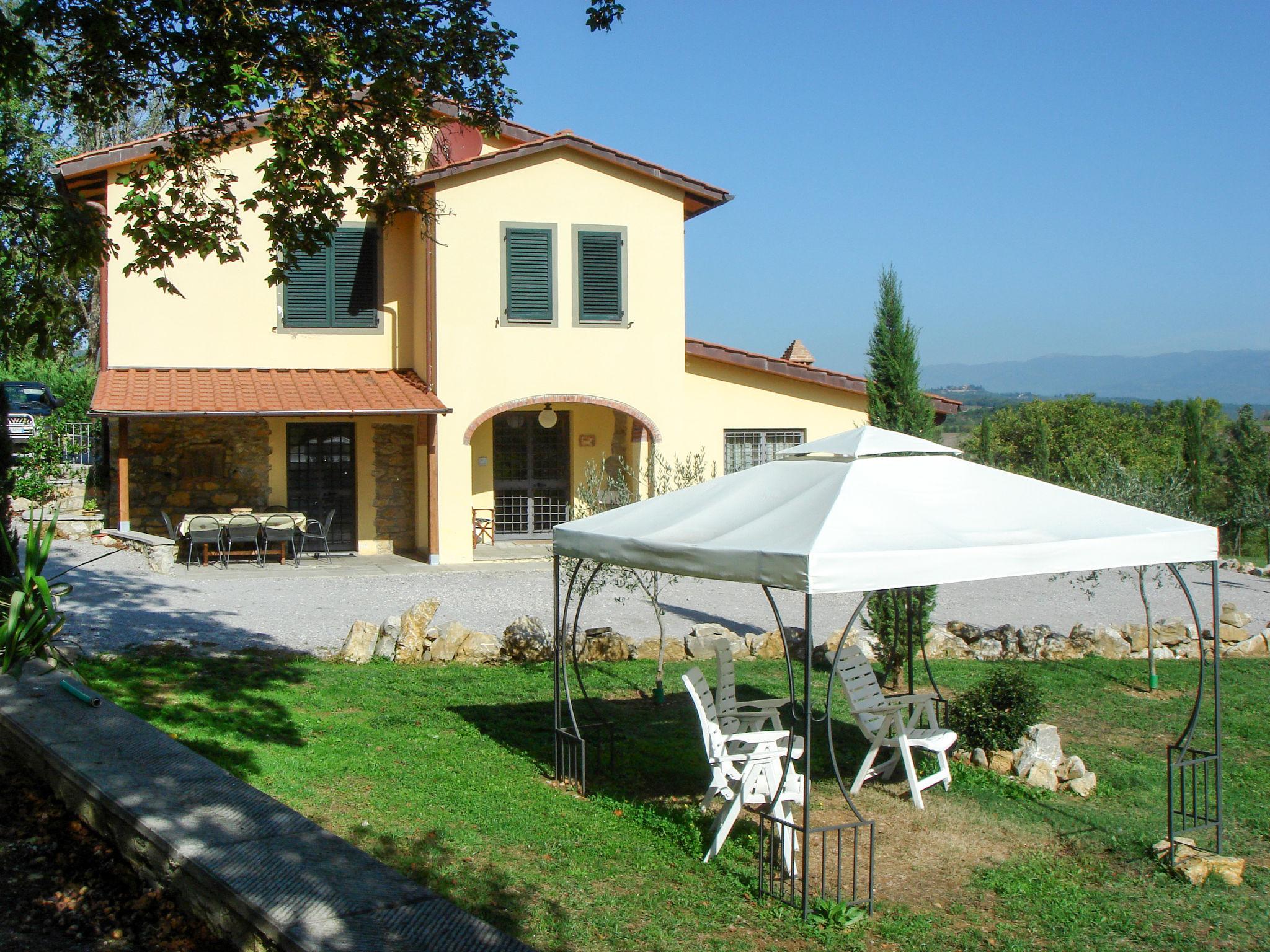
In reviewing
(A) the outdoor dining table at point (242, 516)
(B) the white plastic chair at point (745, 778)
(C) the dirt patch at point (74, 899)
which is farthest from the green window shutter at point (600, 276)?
(C) the dirt patch at point (74, 899)

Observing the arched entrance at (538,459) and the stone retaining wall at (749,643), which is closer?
the stone retaining wall at (749,643)

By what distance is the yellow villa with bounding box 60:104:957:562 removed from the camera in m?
17.1

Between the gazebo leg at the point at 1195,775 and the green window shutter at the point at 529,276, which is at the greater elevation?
the green window shutter at the point at 529,276

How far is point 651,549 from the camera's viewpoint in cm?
584

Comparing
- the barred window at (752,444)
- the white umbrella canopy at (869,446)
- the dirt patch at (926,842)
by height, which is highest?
the barred window at (752,444)

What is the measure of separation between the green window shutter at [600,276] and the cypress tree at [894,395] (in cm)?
798

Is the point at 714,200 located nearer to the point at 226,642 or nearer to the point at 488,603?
the point at 488,603

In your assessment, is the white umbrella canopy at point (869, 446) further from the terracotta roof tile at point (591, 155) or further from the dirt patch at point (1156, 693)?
the terracotta roof tile at point (591, 155)

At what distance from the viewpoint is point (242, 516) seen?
16438 mm

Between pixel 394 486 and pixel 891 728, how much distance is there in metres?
12.8

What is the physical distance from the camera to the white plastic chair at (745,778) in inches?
217

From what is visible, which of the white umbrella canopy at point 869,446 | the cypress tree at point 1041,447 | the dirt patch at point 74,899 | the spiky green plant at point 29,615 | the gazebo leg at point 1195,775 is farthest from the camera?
the cypress tree at point 1041,447

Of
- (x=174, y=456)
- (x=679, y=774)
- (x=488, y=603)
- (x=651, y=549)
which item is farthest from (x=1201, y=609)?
(x=174, y=456)

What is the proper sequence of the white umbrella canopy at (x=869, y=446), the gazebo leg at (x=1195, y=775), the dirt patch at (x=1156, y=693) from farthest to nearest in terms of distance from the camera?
the dirt patch at (x=1156, y=693) < the white umbrella canopy at (x=869, y=446) < the gazebo leg at (x=1195, y=775)
